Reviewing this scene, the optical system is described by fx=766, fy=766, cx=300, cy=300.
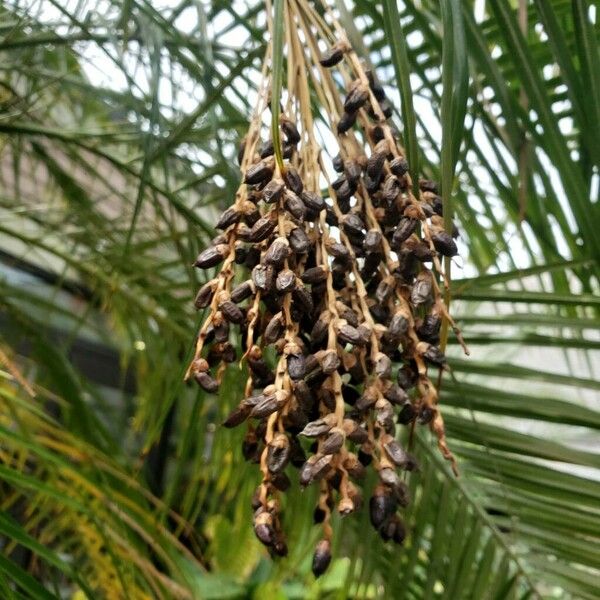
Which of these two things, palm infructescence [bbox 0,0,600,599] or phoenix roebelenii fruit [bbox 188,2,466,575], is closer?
phoenix roebelenii fruit [bbox 188,2,466,575]

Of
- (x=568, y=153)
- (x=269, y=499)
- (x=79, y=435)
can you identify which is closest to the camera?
(x=269, y=499)

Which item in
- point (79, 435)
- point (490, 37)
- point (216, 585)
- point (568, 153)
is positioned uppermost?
point (490, 37)

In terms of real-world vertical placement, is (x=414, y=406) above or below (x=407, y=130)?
below

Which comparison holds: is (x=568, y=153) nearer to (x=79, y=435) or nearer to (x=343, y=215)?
(x=343, y=215)

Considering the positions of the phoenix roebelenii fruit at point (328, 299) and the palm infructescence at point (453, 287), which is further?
the palm infructescence at point (453, 287)

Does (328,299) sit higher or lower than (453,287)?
lower

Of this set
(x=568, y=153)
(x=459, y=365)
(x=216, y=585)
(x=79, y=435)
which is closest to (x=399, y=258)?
(x=568, y=153)

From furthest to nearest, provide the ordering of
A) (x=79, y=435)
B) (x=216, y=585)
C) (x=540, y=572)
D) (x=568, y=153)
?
(x=216, y=585) → (x=79, y=435) → (x=540, y=572) → (x=568, y=153)

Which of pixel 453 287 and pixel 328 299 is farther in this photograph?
pixel 453 287
